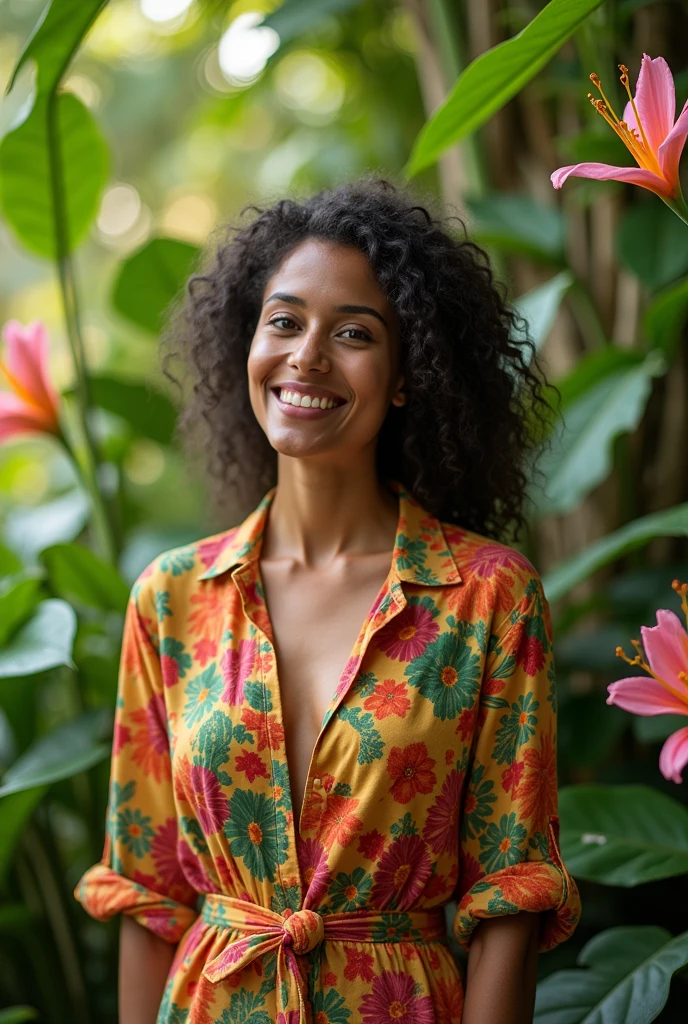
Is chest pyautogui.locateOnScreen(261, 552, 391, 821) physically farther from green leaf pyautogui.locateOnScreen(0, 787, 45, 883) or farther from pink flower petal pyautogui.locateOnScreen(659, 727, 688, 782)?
green leaf pyautogui.locateOnScreen(0, 787, 45, 883)

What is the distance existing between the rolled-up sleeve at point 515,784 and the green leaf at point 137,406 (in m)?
0.85

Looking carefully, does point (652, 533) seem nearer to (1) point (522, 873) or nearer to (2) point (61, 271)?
(1) point (522, 873)

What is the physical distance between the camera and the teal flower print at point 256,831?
828 millimetres

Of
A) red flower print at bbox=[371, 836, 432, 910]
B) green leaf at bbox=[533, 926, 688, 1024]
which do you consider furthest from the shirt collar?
green leaf at bbox=[533, 926, 688, 1024]

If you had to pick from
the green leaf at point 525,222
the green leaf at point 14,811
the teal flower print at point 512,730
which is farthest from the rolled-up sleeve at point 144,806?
the green leaf at point 525,222

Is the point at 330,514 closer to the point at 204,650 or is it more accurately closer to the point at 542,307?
the point at 204,650

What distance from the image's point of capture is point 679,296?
1.19m

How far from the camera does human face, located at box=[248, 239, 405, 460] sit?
0.85 meters

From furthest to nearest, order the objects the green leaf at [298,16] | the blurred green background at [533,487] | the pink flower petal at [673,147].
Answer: the green leaf at [298,16]
the blurred green background at [533,487]
the pink flower petal at [673,147]

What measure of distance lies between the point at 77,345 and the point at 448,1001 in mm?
901

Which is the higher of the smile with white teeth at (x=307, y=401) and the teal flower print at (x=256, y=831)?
the smile with white teeth at (x=307, y=401)

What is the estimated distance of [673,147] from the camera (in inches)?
28.5

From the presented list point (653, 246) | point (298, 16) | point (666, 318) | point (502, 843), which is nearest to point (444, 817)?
point (502, 843)

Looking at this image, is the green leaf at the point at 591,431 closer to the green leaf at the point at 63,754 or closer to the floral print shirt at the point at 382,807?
the floral print shirt at the point at 382,807
